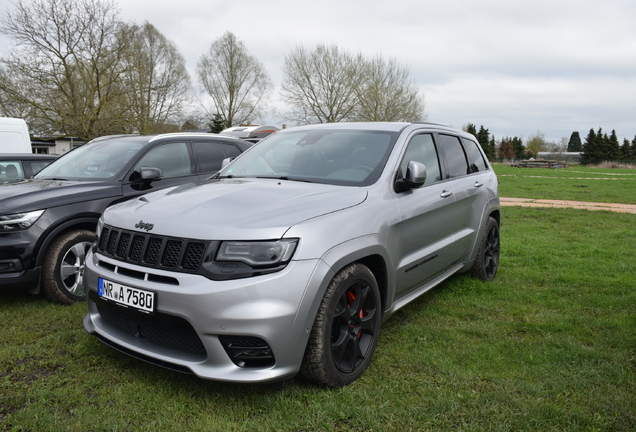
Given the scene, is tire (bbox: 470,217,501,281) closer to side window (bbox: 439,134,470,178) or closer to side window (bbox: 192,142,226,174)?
side window (bbox: 439,134,470,178)

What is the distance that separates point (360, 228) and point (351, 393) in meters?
0.97

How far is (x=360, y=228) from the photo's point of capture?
3059 millimetres

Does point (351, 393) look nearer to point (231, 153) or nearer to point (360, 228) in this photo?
point (360, 228)

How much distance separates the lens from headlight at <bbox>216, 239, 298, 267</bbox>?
2.60 m

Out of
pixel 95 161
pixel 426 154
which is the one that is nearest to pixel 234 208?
pixel 426 154

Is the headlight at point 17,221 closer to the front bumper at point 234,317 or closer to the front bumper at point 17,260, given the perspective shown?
the front bumper at point 17,260

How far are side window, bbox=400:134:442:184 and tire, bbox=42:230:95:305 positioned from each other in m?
3.04

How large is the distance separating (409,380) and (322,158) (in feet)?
5.87

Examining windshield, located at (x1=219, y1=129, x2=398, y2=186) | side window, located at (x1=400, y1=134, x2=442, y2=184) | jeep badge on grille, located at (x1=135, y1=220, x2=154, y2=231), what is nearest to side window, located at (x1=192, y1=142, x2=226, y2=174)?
windshield, located at (x1=219, y1=129, x2=398, y2=186)

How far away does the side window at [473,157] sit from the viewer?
17.2 ft

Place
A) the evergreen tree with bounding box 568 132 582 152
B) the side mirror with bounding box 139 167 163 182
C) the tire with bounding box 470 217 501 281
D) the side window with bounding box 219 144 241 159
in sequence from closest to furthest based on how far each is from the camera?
the side mirror with bounding box 139 167 163 182 → the tire with bounding box 470 217 501 281 → the side window with bounding box 219 144 241 159 → the evergreen tree with bounding box 568 132 582 152

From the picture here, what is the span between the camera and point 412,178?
3527 mm

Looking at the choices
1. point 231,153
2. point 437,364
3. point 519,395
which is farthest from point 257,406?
point 231,153

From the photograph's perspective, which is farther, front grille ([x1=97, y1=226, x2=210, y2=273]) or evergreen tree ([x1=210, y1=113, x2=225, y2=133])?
evergreen tree ([x1=210, y1=113, x2=225, y2=133])
